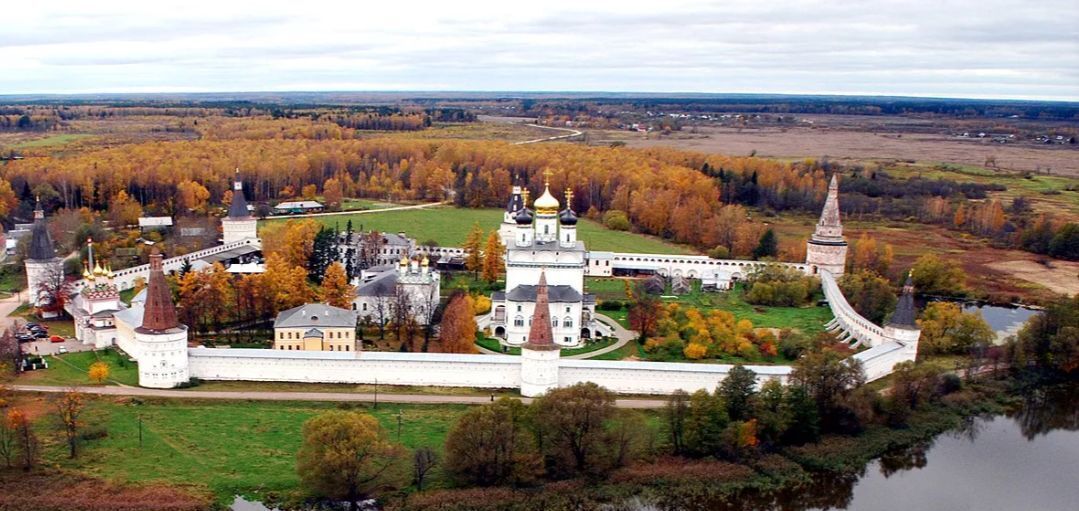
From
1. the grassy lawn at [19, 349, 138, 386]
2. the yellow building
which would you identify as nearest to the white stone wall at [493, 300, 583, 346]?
the yellow building

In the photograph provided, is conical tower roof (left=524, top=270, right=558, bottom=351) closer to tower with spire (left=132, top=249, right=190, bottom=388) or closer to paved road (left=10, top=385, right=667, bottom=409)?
paved road (left=10, top=385, right=667, bottom=409)

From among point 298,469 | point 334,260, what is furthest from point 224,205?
point 298,469

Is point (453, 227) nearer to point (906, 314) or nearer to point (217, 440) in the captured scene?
point (906, 314)

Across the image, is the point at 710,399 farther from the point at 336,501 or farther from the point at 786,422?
the point at 336,501

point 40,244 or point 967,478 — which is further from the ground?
point 40,244

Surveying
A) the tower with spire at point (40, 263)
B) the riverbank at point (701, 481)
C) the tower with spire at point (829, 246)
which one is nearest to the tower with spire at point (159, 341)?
the riverbank at point (701, 481)

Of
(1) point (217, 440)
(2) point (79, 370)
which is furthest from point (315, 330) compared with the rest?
(1) point (217, 440)

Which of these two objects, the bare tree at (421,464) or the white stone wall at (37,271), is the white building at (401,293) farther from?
the white stone wall at (37,271)
